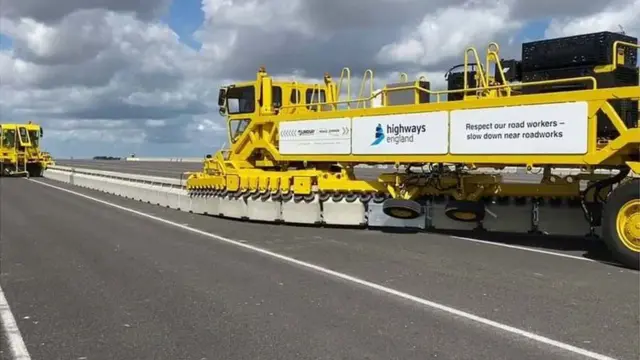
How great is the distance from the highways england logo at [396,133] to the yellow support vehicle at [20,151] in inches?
1459

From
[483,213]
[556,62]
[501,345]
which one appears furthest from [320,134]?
[501,345]

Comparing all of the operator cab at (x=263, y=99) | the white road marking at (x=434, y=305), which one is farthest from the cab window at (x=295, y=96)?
the white road marking at (x=434, y=305)

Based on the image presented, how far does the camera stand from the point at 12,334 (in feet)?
19.1

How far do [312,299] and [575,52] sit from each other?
6.12 meters

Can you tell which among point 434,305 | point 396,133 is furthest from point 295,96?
point 434,305

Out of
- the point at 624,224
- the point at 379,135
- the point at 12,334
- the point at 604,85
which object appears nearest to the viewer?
the point at 12,334

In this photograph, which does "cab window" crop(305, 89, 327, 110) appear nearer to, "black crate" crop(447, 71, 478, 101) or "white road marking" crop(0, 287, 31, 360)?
"black crate" crop(447, 71, 478, 101)

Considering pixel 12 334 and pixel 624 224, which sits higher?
pixel 624 224

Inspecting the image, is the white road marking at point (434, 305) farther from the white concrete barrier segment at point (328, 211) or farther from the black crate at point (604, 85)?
the black crate at point (604, 85)

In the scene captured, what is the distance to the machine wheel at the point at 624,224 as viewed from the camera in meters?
8.73

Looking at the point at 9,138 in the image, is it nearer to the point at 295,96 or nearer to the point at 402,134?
the point at 295,96

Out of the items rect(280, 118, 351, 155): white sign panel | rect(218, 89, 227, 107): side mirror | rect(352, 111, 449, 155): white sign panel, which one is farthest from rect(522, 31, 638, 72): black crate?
rect(218, 89, 227, 107): side mirror

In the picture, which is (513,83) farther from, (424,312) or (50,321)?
(50,321)

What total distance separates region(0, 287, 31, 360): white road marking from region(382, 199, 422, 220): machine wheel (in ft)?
23.8
